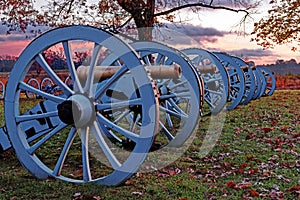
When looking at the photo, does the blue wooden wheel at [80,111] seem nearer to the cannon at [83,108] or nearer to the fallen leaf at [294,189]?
the cannon at [83,108]

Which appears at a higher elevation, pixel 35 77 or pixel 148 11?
pixel 148 11

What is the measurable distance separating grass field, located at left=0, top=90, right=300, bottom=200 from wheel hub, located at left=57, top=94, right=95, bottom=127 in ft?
1.85

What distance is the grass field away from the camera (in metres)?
3.64

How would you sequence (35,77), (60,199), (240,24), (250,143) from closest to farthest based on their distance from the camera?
(60,199)
(250,143)
(240,24)
(35,77)

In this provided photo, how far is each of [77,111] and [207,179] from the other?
1483mm

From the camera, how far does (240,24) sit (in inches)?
669

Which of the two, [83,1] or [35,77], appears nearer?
[83,1]

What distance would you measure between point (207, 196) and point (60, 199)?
1.23 m

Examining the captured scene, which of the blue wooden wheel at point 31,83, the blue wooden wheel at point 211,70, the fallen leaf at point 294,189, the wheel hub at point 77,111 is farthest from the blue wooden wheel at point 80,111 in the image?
the blue wooden wheel at point 31,83

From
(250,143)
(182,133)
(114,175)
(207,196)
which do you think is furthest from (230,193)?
(250,143)

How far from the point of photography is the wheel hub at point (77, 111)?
3.67 metres

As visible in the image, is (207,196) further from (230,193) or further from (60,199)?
(60,199)

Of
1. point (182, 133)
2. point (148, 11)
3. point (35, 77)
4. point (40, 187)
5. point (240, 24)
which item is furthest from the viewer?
point (35, 77)

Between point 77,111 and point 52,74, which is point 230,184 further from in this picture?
point 52,74
